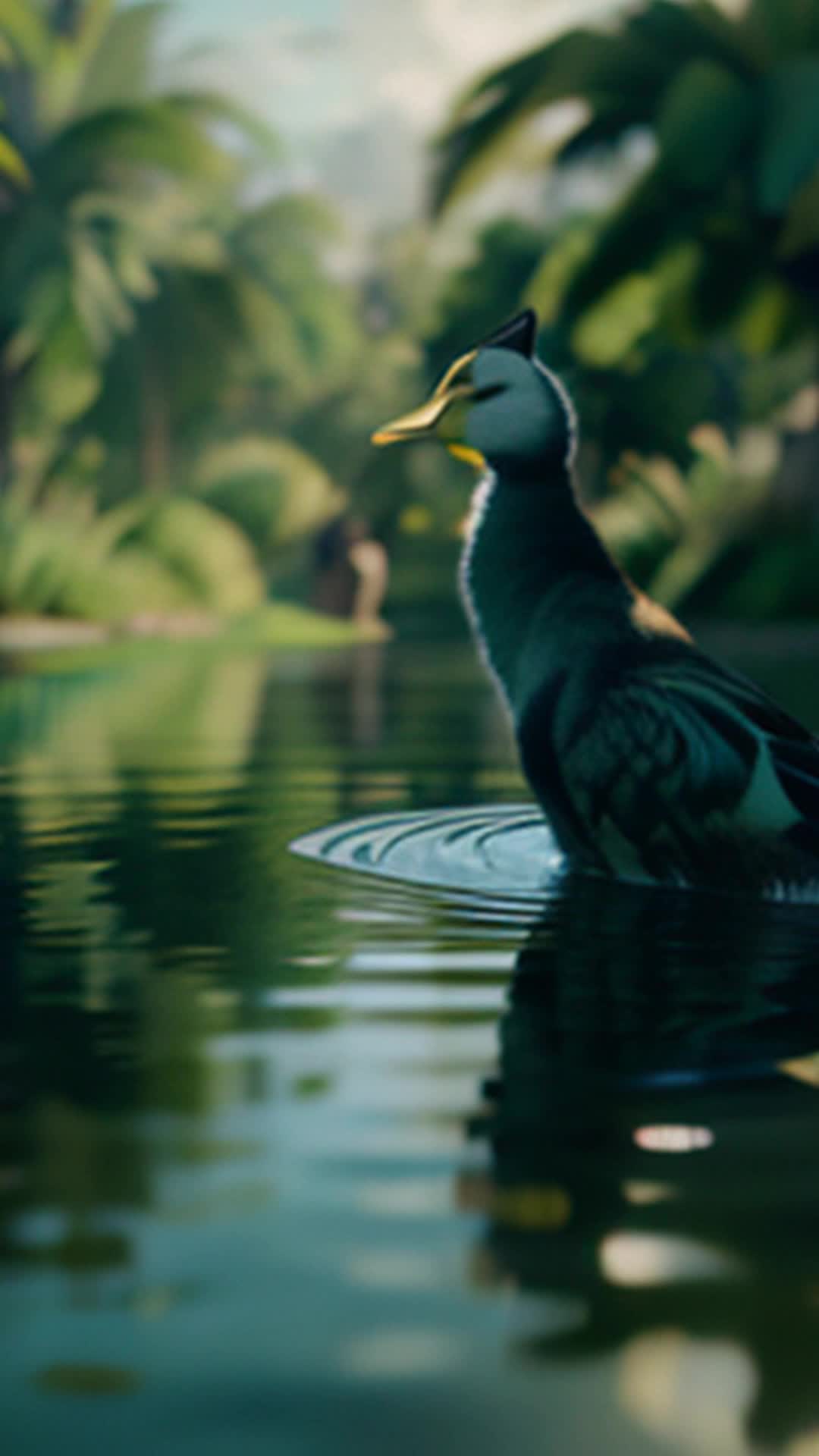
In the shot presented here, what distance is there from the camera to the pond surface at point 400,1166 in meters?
2.13

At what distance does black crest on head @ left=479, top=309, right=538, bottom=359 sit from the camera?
5574 mm

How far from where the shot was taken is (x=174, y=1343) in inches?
89.1

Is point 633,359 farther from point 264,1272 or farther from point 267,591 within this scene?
point 264,1272

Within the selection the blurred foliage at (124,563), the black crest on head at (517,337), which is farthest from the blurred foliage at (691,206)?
the black crest on head at (517,337)

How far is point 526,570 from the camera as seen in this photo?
5.56 metres

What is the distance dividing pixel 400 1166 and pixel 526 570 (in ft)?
9.18

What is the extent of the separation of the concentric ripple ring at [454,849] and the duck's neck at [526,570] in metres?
0.44

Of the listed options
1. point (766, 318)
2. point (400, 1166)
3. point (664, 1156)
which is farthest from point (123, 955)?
point (766, 318)

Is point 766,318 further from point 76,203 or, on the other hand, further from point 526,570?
point 526,570

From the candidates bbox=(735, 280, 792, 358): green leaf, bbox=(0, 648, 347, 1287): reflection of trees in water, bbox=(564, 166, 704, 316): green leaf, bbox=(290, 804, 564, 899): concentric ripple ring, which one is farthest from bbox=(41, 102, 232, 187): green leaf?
bbox=(290, 804, 564, 899): concentric ripple ring

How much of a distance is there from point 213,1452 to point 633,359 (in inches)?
1160

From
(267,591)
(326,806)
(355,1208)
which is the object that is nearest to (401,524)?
(267,591)

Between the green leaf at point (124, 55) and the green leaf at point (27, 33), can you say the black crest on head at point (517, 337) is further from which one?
the green leaf at point (124, 55)

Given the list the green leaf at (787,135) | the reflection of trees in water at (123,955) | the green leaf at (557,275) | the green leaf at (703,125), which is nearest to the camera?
the reflection of trees in water at (123,955)
